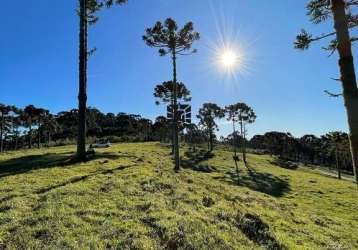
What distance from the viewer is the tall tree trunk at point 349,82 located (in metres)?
5.98

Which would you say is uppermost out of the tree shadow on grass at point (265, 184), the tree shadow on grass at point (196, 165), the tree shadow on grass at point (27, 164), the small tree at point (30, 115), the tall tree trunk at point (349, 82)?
the small tree at point (30, 115)

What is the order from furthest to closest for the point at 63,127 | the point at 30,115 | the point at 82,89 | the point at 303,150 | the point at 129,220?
the point at 303,150 → the point at 63,127 → the point at 30,115 → the point at 82,89 → the point at 129,220

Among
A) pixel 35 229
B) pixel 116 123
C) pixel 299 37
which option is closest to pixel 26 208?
pixel 35 229

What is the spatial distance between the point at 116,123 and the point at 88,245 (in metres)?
121

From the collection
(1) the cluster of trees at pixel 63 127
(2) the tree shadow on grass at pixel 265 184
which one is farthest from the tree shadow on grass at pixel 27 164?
(1) the cluster of trees at pixel 63 127

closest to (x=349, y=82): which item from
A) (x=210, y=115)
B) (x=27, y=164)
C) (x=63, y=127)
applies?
(x=27, y=164)

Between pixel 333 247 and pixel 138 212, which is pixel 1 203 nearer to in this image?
pixel 138 212

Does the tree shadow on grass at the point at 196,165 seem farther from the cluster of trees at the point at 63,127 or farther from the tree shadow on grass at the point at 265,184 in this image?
the cluster of trees at the point at 63,127

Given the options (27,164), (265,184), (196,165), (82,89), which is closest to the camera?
(27,164)

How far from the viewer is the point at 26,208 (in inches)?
405

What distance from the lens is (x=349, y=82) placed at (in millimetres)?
6090

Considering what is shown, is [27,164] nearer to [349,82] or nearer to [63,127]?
[349,82]

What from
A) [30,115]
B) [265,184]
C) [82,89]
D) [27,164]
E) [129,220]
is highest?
[30,115]

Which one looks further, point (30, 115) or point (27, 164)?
point (30, 115)
